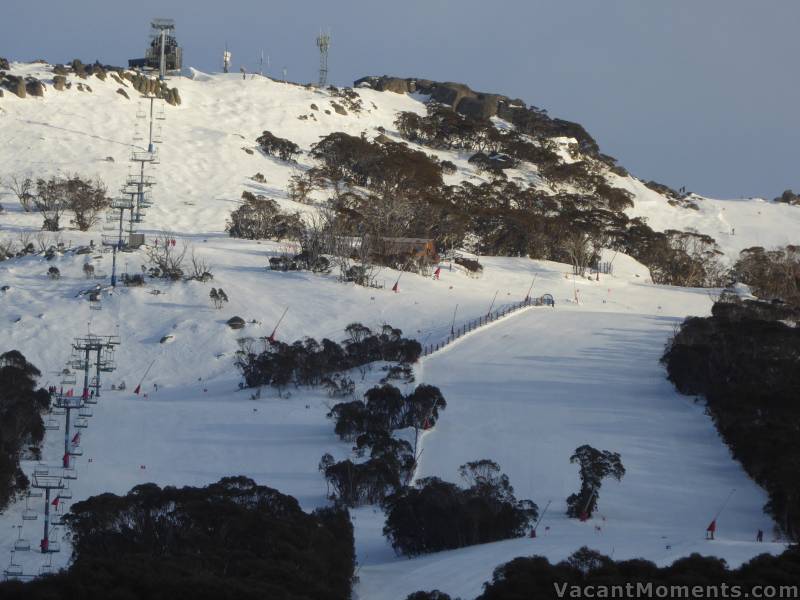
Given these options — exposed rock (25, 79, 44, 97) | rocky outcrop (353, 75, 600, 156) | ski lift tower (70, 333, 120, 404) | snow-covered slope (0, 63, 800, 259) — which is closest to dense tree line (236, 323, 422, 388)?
ski lift tower (70, 333, 120, 404)

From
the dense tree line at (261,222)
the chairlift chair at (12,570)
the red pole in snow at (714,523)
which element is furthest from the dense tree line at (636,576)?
the dense tree line at (261,222)

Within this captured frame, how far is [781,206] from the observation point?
112 metres

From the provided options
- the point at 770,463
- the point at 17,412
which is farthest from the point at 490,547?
the point at 17,412

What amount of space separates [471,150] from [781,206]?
2907cm

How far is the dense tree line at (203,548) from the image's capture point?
1723 centimetres

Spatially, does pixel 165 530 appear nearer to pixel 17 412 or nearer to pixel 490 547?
pixel 490 547

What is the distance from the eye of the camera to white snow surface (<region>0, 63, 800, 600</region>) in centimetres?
2966

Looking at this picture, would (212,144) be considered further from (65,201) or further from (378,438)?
(378,438)

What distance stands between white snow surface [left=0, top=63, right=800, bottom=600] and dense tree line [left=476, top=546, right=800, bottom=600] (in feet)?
9.70

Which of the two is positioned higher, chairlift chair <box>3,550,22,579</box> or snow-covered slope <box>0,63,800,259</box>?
snow-covered slope <box>0,63,800,259</box>

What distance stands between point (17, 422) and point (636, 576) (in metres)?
21.3

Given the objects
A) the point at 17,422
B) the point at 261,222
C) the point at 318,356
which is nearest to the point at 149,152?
the point at 261,222

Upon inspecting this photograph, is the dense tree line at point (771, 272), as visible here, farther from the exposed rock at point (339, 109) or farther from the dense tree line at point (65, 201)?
the exposed rock at point (339, 109)

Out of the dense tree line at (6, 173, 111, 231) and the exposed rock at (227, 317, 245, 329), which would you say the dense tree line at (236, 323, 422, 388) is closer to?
the exposed rock at (227, 317, 245, 329)
